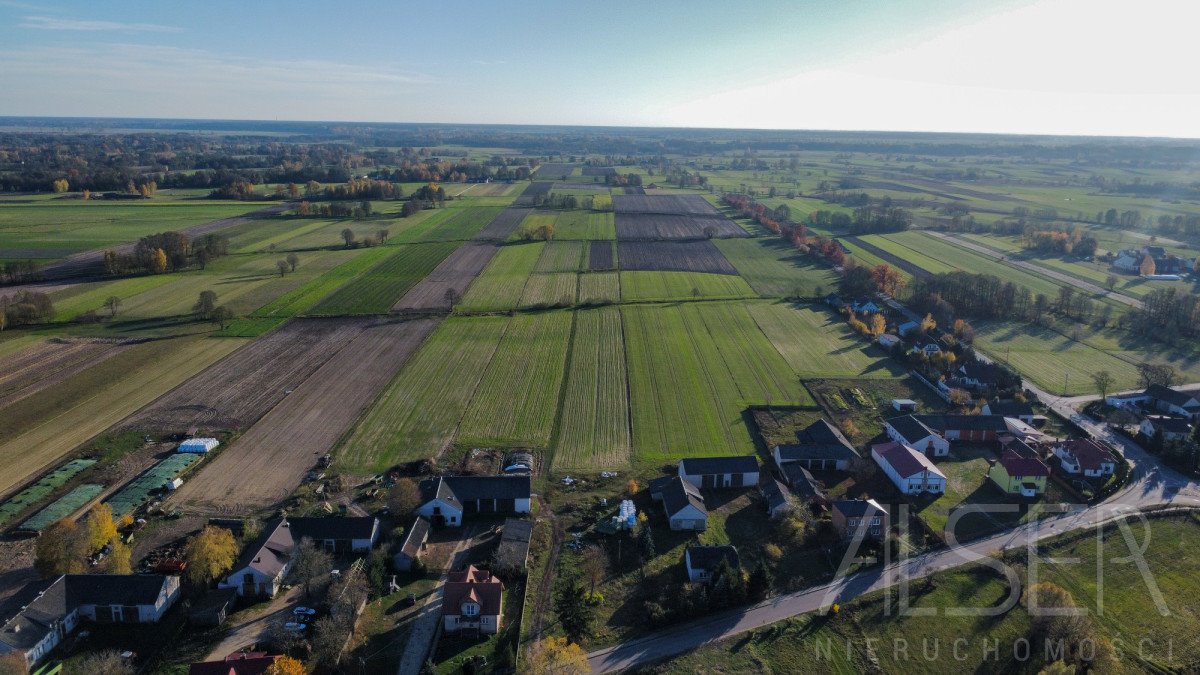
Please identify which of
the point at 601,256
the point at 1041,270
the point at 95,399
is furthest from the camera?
the point at 601,256

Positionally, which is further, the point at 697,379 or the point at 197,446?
the point at 697,379

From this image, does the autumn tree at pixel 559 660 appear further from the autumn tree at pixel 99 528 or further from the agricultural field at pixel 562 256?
the agricultural field at pixel 562 256

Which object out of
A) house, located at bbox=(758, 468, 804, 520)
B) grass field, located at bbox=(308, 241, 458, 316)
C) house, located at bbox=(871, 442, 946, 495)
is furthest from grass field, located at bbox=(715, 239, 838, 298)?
house, located at bbox=(758, 468, 804, 520)

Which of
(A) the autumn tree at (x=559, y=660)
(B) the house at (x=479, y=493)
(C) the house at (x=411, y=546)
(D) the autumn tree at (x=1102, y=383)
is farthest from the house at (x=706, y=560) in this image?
(D) the autumn tree at (x=1102, y=383)

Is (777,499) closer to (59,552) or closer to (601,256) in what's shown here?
(59,552)

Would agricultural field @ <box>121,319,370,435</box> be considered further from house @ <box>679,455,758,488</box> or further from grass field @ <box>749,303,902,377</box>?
grass field @ <box>749,303,902,377</box>

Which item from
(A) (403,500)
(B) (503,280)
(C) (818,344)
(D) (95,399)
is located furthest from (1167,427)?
(D) (95,399)
